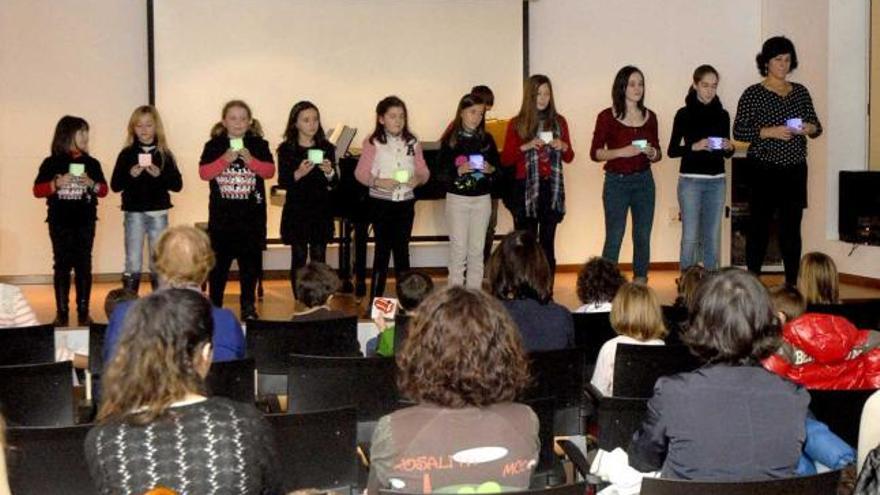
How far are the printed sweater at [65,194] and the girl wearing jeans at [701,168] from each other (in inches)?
146

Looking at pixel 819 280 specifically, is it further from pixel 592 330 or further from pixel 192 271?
pixel 192 271

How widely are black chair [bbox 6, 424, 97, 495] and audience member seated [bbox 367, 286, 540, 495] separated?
0.92m

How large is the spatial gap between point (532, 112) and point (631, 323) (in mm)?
3453

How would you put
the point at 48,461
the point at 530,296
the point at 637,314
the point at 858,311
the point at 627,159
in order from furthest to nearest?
the point at 627,159 → the point at 858,311 → the point at 530,296 → the point at 637,314 → the point at 48,461

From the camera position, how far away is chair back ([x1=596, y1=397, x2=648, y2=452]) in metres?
3.58

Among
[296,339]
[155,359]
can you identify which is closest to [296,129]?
[296,339]

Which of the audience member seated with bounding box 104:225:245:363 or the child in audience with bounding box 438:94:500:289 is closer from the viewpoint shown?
the audience member seated with bounding box 104:225:245:363

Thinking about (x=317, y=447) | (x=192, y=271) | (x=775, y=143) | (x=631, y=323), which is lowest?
(x=317, y=447)

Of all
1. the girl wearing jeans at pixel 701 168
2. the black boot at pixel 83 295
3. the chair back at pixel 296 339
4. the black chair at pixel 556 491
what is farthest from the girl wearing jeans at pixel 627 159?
the black chair at pixel 556 491

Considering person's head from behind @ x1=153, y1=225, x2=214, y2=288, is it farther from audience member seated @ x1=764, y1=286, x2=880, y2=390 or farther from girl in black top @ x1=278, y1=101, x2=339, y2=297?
girl in black top @ x1=278, y1=101, x2=339, y2=297

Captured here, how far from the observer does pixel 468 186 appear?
7613 mm

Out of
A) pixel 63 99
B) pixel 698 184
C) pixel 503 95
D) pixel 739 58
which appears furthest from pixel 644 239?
pixel 63 99

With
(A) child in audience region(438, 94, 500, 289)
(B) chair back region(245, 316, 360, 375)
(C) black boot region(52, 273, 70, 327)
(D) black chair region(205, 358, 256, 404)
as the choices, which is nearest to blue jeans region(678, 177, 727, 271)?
(A) child in audience region(438, 94, 500, 289)

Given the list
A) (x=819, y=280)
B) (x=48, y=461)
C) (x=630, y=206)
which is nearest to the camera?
(x=48, y=461)
